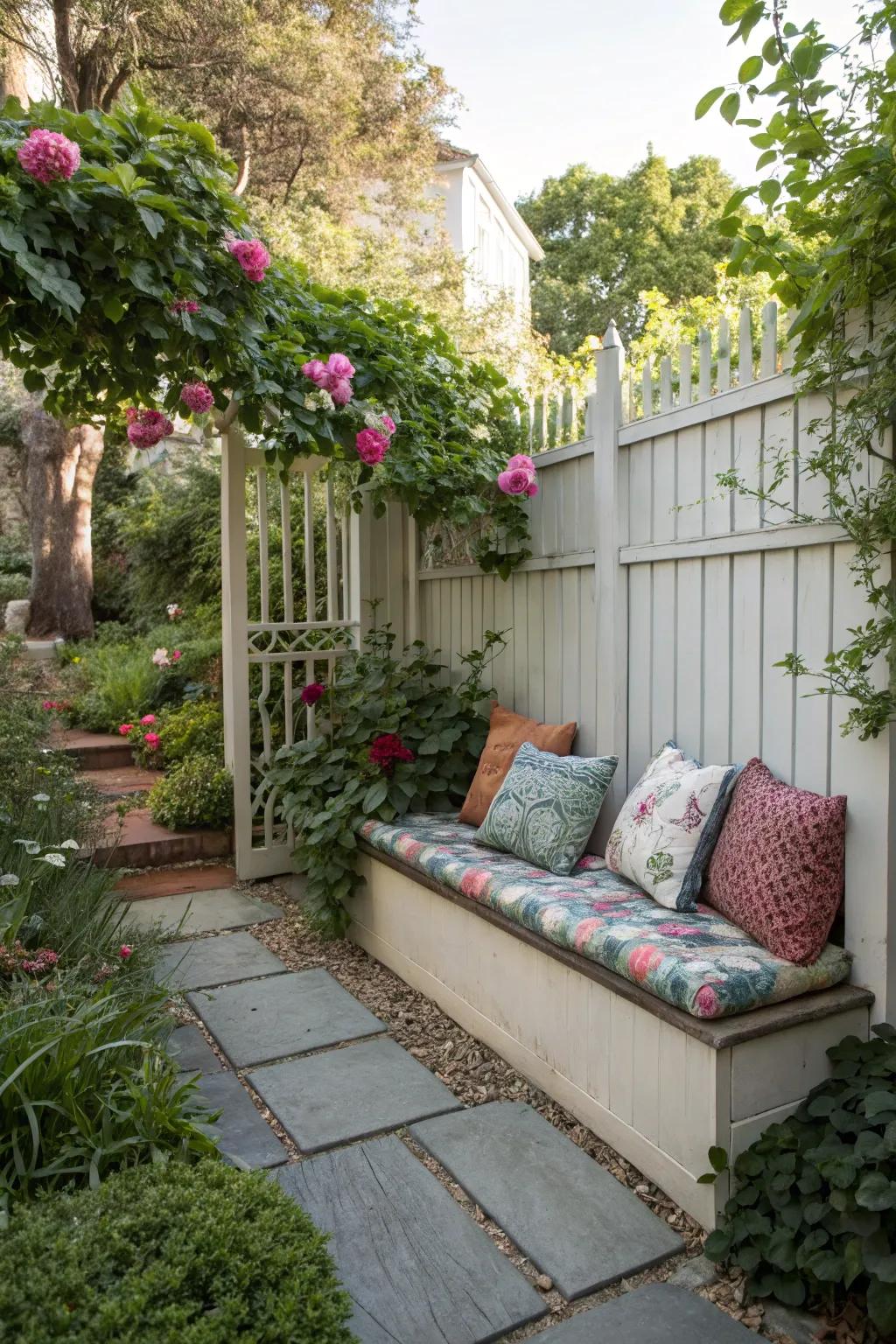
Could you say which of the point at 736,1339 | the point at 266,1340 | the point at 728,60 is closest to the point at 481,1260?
the point at 736,1339

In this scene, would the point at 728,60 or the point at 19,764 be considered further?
the point at 19,764

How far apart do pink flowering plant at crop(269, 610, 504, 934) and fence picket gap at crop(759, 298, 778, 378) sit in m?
1.60

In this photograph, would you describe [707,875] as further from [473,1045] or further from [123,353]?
[123,353]

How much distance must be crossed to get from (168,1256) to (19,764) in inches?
114

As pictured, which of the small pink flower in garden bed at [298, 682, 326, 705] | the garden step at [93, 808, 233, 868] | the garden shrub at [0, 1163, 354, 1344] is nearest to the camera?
the garden shrub at [0, 1163, 354, 1344]

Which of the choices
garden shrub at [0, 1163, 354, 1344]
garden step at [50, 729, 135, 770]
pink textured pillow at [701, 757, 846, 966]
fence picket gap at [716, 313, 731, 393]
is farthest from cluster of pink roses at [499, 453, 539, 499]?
garden step at [50, 729, 135, 770]

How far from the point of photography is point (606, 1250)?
1.81 metres

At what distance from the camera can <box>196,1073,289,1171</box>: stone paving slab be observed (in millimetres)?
2113

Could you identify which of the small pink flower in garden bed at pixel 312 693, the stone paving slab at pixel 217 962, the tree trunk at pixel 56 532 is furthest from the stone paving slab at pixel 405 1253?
the tree trunk at pixel 56 532

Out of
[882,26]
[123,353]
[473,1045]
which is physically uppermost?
[882,26]

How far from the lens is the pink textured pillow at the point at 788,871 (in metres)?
2.12

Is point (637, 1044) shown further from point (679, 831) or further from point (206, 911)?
point (206, 911)

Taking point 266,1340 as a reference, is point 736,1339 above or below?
below

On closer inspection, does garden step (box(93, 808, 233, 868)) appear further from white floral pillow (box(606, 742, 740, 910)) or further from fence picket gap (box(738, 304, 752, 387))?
fence picket gap (box(738, 304, 752, 387))
